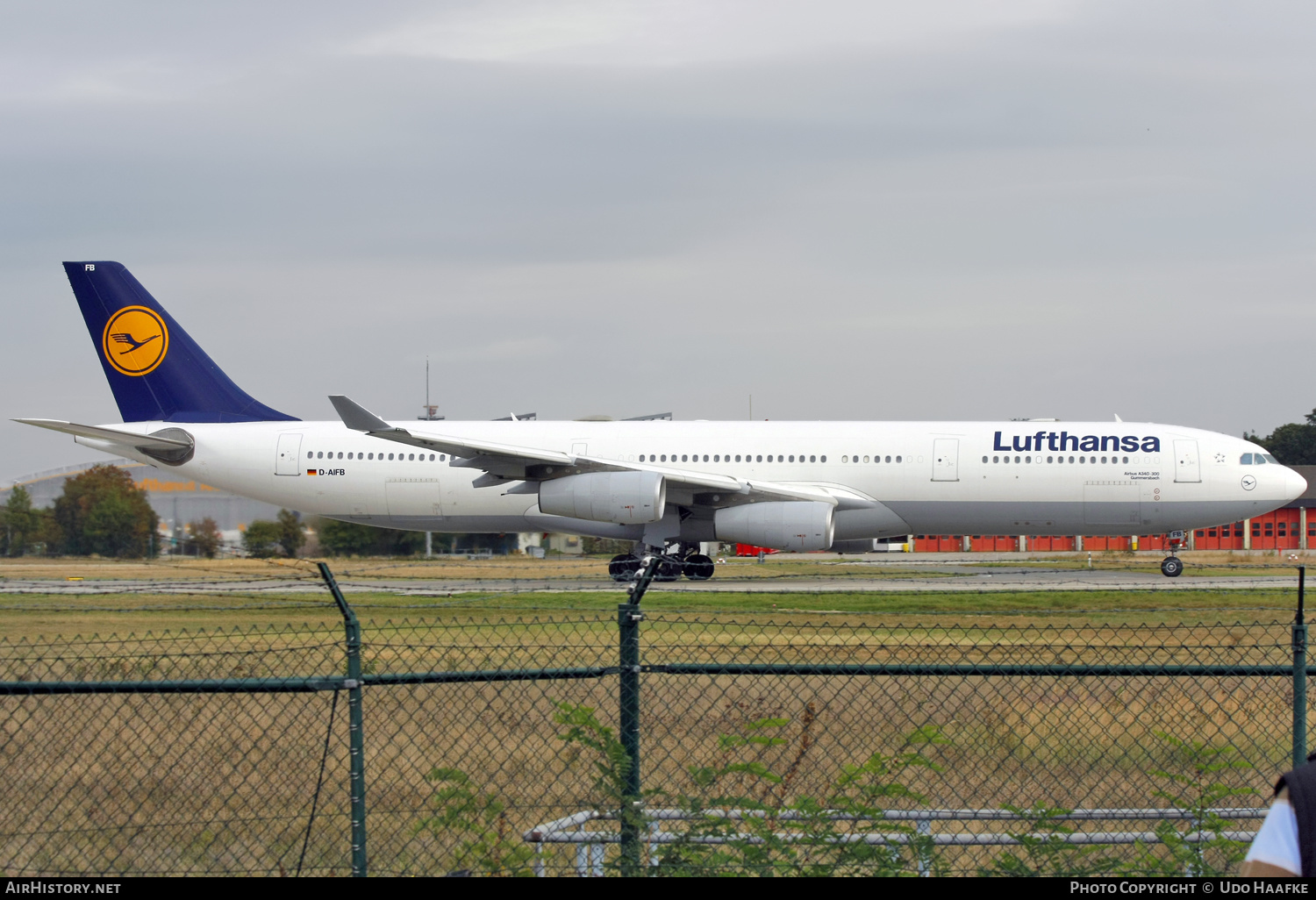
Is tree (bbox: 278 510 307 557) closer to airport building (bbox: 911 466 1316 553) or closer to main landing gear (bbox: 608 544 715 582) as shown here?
main landing gear (bbox: 608 544 715 582)

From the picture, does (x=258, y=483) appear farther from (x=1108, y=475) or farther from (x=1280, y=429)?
(x=1280, y=429)

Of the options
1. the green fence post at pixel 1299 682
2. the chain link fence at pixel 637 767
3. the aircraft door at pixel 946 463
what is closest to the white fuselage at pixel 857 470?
the aircraft door at pixel 946 463

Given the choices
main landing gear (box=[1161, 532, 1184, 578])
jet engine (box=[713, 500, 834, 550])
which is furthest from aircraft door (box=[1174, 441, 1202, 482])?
jet engine (box=[713, 500, 834, 550])

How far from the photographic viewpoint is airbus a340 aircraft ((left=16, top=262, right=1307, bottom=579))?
2558 cm

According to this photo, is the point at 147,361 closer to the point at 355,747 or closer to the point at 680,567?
the point at 680,567

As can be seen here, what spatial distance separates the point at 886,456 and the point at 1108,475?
471 centimetres

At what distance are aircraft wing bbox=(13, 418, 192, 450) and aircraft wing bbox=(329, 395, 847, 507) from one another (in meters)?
6.62

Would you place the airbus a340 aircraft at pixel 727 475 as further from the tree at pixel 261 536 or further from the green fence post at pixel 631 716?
the green fence post at pixel 631 716

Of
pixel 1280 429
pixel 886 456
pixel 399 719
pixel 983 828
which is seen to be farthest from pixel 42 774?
pixel 1280 429

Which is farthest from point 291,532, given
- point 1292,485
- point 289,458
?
point 1292,485

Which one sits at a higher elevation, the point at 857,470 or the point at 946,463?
the point at 946,463

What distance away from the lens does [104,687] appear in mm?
5879

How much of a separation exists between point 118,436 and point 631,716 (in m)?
25.3

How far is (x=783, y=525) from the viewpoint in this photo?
989 inches
